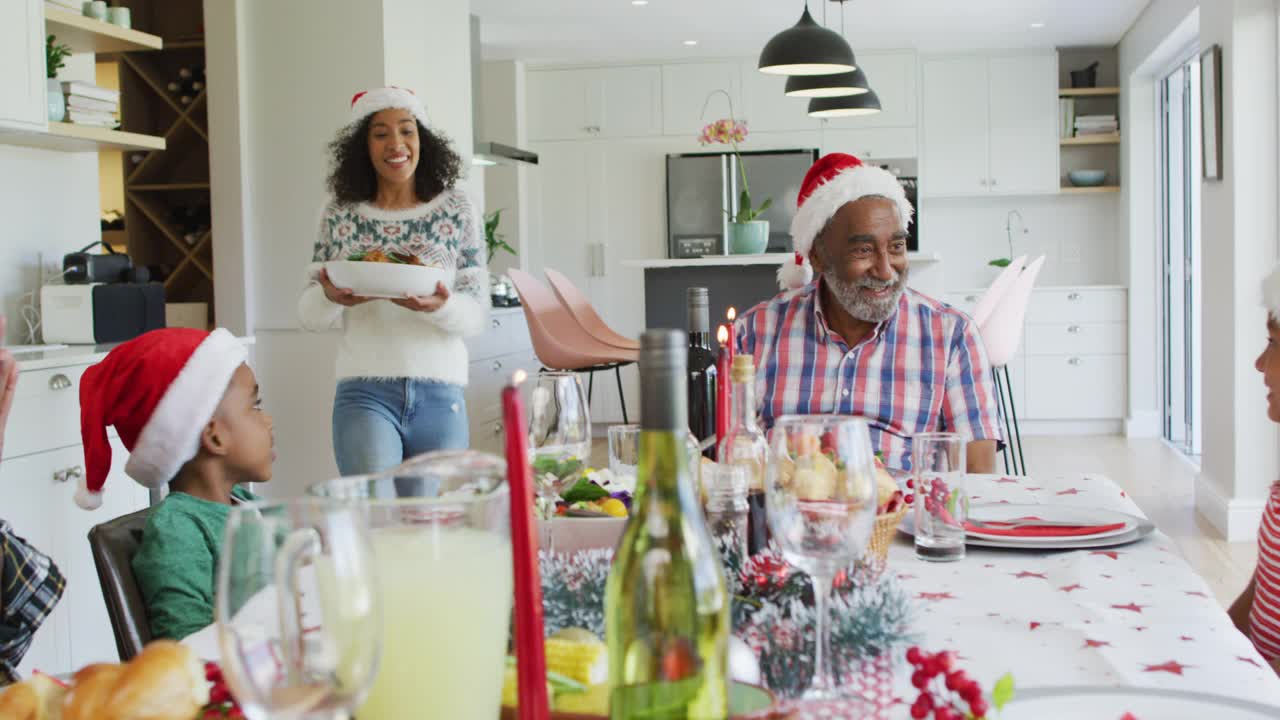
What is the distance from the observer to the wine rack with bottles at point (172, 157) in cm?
481

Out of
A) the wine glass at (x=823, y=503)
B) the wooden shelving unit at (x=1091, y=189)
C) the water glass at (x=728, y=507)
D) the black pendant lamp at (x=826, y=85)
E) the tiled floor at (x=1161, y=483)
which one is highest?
the black pendant lamp at (x=826, y=85)

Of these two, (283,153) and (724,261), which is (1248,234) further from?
(283,153)

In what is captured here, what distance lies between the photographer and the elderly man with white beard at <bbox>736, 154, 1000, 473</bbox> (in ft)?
7.42

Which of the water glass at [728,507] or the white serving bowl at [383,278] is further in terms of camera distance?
the white serving bowl at [383,278]

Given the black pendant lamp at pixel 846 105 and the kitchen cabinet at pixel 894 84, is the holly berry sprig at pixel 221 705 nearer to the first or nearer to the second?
the black pendant lamp at pixel 846 105

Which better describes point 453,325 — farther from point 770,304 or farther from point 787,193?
point 787,193

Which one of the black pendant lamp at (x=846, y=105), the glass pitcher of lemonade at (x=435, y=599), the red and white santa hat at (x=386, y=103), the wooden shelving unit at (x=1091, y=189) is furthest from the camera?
the wooden shelving unit at (x=1091, y=189)

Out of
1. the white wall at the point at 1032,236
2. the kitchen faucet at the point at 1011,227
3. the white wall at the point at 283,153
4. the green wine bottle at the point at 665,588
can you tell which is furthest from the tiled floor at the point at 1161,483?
the green wine bottle at the point at 665,588

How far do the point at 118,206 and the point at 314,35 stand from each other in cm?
326

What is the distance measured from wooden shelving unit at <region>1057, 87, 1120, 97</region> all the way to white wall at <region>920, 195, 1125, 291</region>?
69cm

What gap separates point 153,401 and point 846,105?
15.9 feet

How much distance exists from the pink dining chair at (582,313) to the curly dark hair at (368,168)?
8.82 ft

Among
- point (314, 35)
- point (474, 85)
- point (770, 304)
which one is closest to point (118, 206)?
point (474, 85)

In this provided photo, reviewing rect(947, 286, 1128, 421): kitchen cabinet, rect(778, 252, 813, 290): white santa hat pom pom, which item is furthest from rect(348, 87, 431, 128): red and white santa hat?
rect(947, 286, 1128, 421): kitchen cabinet
